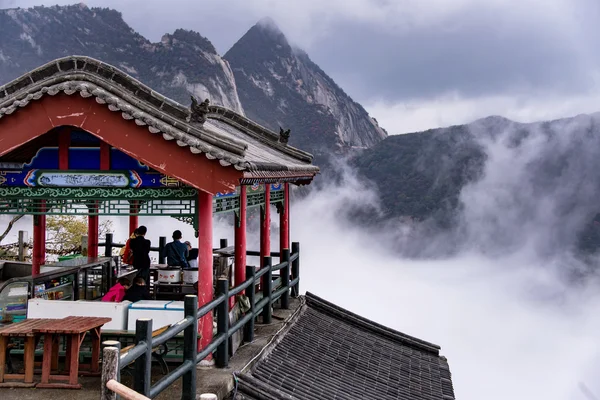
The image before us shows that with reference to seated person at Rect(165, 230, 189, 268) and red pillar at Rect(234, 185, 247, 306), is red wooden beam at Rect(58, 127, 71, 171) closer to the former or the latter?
red pillar at Rect(234, 185, 247, 306)

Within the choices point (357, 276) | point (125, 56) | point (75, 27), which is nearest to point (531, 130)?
point (357, 276)

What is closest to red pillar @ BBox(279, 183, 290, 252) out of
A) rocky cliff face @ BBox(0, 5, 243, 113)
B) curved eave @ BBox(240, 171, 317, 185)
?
curved eave @ BBox(240, 171, 317, 185)

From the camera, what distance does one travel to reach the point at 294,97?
100875 mm

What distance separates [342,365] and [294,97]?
9318 cm

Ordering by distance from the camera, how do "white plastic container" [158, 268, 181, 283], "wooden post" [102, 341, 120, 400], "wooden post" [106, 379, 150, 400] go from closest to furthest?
1. "wooden post" [106, 379, 150, 400]
2. "wooden post" [102, 341, 120, 400]
3. "white plastic container" [158, 268, 181, 283]

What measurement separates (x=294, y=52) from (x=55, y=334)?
344ft

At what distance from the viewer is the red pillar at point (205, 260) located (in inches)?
311

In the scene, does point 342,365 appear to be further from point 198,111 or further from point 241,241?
point 198,111

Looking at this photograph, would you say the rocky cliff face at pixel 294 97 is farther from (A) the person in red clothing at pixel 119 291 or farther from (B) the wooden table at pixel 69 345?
(B) the wooden table at pixel 69 345

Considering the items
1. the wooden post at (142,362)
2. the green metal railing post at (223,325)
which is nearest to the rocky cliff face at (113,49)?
the green metal railing post at (223,325)

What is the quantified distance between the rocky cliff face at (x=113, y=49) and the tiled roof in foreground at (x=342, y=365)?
71.6m

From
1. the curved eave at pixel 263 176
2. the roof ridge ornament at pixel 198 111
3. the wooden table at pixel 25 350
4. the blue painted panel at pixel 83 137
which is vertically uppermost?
the roof ridge ornament at pixel 198 111

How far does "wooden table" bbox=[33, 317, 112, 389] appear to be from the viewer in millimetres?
6828

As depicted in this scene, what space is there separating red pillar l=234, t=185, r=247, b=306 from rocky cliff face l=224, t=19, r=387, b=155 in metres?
82.7
